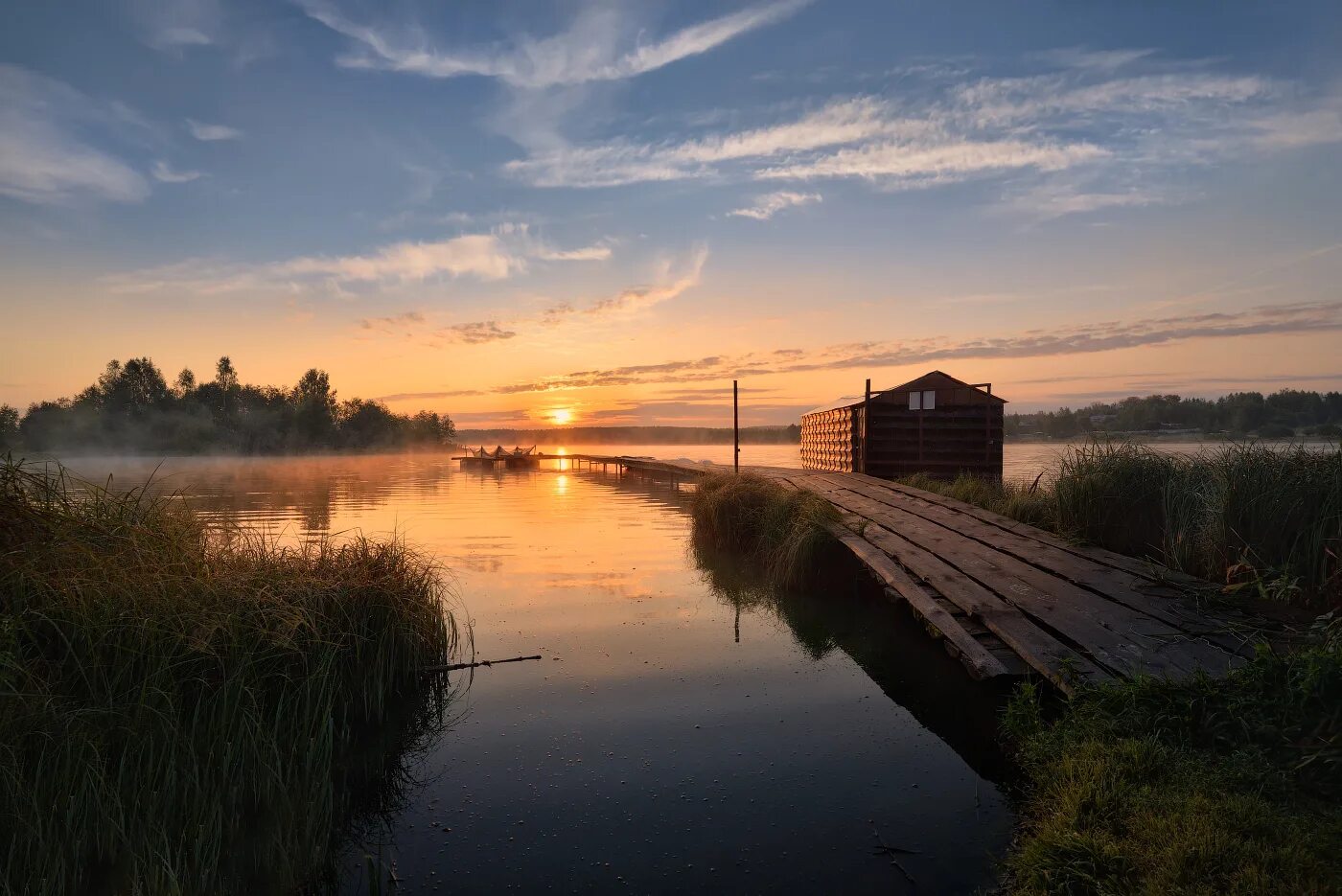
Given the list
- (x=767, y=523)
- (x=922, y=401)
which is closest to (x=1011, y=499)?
(x=767, y=523)

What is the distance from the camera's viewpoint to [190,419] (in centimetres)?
8012

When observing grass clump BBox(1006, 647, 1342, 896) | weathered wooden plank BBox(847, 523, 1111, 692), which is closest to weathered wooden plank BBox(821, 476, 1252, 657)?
weathered wooden plank BBox(847, 523, 1111, 692)

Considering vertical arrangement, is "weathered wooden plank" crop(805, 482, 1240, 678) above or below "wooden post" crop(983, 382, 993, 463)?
below

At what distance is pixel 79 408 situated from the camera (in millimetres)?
79750

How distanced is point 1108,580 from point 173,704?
27.9ft

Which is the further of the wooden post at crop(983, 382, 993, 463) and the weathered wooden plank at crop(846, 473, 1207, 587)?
the wooden post at crop(983, 382, 993, 463)

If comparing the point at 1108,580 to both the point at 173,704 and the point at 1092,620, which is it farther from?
the point at 173,704

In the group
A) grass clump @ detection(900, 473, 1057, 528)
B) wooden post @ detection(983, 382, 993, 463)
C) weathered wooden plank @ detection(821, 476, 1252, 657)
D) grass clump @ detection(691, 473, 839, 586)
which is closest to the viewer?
weathered wooden plank @ detection(821, 476, 1252, 657)

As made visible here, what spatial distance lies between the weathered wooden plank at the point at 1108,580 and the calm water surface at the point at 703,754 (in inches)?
65.3

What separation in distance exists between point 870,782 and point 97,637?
5.87m

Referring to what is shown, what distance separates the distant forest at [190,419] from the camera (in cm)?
7731

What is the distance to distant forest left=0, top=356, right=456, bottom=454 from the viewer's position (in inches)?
3044

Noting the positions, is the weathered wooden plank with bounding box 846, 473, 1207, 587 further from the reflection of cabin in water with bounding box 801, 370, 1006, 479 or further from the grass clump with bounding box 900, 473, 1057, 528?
the reflection of cabin in water with bounding box 801, 370, 1006, 479

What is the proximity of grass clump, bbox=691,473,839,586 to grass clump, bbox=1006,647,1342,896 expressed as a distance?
7502 mm
